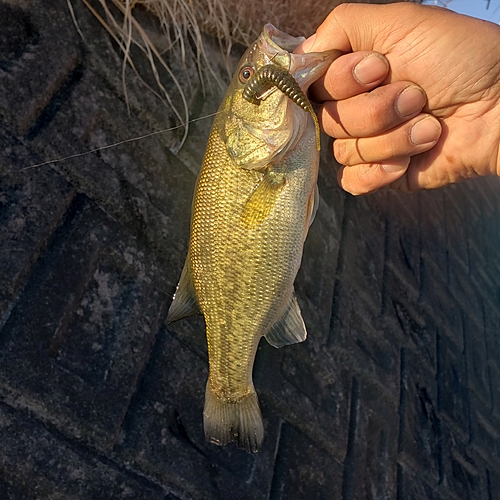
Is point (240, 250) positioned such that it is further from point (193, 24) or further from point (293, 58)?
point (193, 24)

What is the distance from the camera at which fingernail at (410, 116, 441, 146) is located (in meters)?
1.44

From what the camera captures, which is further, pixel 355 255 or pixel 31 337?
pixel 355 255

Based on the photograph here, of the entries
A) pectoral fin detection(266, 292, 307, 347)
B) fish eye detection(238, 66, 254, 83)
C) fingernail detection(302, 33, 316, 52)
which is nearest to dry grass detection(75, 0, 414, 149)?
fish eye detection(238, 66, 254, 83)

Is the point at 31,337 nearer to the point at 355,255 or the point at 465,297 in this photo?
the point at 355,255

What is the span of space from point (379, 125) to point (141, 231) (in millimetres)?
838

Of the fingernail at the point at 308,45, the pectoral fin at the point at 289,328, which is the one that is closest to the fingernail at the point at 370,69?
the fingernail at the point at 308,45

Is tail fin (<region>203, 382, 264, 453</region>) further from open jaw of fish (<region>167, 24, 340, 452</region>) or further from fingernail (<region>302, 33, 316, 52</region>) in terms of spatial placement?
fingernail (<region>302, 33, 316, 52</region>)

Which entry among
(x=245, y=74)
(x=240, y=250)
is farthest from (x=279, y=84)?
(x=240, y=250)

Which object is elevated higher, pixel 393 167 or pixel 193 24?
pixel 193 24

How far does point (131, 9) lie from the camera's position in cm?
175

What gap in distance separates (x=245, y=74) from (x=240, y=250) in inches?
19.5

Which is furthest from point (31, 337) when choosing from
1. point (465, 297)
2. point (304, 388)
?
point (465, 297)

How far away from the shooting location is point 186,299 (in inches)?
54.7

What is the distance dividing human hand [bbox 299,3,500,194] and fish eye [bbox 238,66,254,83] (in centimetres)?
16
